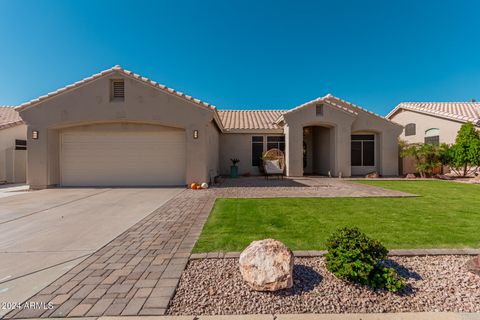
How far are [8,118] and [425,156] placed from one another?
93.6ft

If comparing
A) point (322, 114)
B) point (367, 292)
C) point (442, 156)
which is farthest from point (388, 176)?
point (367, 292)

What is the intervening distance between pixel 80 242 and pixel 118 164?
8075 mm

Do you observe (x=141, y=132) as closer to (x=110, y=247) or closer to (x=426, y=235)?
(x=110, y=247)

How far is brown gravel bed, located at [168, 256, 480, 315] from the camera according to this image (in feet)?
7.97

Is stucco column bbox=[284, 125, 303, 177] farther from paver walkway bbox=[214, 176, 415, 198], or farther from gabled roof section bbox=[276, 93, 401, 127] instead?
paver walkway bbox=[214, 176, 415, 198]

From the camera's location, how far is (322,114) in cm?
1554

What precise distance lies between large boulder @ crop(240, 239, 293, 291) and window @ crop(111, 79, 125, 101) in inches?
428

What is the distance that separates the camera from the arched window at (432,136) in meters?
17.6

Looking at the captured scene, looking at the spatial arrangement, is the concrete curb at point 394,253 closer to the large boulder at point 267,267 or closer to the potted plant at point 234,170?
the large boulder at point 267,267

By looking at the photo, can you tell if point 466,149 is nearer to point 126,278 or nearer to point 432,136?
point 432,136

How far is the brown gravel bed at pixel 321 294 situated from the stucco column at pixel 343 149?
42.6 ft

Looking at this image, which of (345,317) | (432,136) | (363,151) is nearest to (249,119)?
(363,151)

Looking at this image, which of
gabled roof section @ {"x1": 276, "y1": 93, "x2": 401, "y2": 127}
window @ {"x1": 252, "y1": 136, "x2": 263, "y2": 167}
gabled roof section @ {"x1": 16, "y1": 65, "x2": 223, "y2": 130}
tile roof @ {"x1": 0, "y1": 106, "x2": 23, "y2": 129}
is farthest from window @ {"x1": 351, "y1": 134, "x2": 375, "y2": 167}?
tile roof @ {"x1": 0, "y1": 106, "x2": 23, "y2": 129}

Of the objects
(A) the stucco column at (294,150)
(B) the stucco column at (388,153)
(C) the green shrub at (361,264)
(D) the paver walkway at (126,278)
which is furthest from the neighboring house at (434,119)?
(D) the paver walkway at (126,278)
